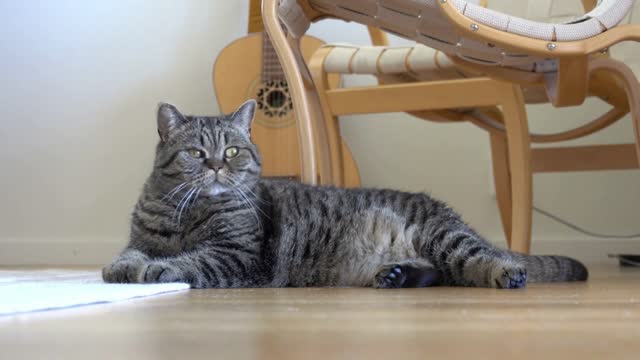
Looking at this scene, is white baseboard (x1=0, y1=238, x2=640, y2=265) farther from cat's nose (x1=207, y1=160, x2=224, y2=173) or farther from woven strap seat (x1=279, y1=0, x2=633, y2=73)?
woven strap seat (x1=279, y1=0, x2=633, y2=73)

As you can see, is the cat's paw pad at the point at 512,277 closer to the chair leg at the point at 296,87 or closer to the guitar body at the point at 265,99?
the chair leg at the point at 296,87

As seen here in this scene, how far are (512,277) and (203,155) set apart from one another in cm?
64

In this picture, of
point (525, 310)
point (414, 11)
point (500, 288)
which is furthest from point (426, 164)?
point (525, 310)

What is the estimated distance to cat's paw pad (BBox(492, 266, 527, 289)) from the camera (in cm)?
131

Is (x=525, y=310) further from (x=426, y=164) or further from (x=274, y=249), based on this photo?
(x=426, y=164)

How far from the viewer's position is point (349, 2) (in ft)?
5.39

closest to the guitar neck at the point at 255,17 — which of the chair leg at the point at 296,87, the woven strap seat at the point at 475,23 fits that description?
the chair leg at the point at 296,87

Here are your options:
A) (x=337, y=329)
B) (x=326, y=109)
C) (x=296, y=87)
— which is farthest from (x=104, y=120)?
(x=337, y=329)

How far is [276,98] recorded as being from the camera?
2.94 meters

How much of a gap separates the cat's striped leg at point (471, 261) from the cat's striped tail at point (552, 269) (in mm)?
34

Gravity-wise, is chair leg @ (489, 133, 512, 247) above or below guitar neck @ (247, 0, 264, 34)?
below

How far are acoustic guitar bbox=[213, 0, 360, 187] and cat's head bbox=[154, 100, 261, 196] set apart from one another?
118 centimetres

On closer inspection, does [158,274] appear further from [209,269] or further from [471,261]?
[471,261]

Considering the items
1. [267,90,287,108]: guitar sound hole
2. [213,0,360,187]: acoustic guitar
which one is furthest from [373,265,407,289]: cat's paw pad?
[267,90,287,108]: guitar sound hole
